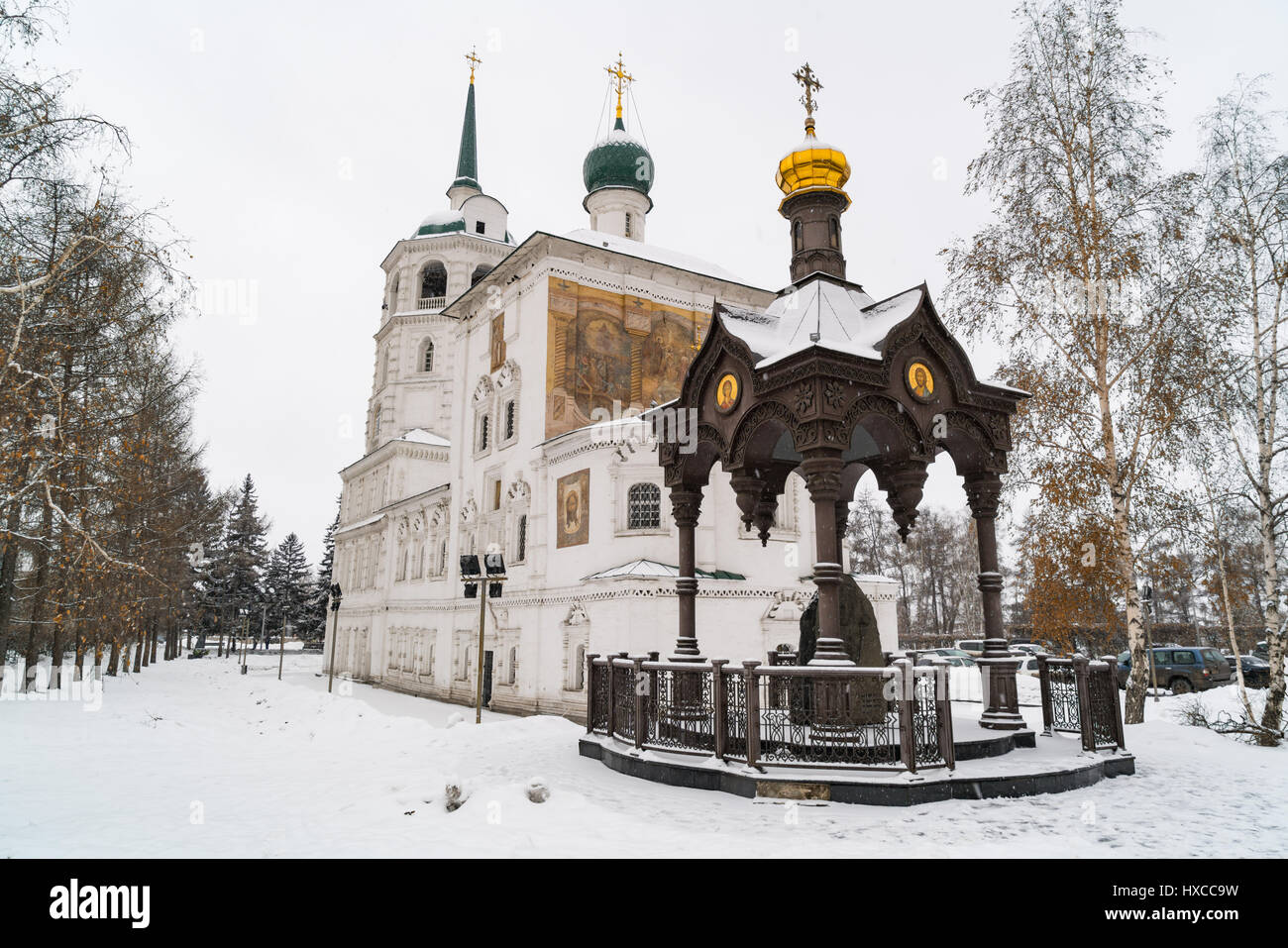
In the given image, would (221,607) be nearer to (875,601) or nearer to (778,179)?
(875,601)

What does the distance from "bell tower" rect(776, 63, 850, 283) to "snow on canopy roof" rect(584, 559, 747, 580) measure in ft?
28.4

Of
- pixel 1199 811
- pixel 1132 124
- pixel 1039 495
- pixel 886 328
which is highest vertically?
pixel 1132 124

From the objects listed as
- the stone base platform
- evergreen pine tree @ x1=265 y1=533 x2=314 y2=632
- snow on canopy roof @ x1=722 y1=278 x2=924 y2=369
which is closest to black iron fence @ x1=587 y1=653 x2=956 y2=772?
the stone base platform

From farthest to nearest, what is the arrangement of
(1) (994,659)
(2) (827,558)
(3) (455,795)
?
1. (1) (994,659)
2. (2) (827,558)
3. (3) (455,795)

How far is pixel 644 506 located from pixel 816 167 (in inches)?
406

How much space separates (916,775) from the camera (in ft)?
23.2

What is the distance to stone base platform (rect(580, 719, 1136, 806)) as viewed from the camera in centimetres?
691

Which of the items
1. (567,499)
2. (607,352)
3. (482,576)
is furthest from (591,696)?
(607,352)

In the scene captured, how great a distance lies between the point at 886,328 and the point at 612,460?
10.9 meters

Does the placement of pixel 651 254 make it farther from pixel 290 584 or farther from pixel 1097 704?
pixel 290 584

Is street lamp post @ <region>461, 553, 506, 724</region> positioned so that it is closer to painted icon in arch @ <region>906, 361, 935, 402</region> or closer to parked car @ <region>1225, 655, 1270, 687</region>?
painted icon in arch @ <region>906, 361, 935, 402</region>

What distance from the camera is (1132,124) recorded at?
14461 millimetres

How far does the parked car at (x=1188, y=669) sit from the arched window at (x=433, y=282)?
111 feet
